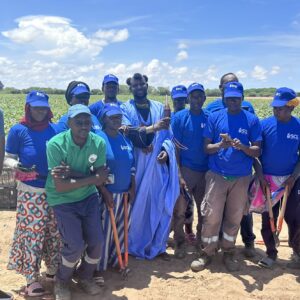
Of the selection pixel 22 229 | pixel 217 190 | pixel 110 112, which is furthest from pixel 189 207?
Answer: pixel 22 229

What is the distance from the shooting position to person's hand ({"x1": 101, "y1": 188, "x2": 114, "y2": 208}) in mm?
4520

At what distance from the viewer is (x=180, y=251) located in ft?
18.1

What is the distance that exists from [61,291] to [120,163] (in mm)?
1514

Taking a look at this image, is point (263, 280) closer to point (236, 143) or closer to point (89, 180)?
point (236, 143)

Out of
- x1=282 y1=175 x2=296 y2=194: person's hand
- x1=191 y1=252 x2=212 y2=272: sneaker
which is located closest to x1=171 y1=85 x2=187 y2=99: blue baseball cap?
x1=282 y1=175 x2=296 y2=194: person's hand

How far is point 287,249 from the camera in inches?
233

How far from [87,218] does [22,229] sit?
0.70 meters

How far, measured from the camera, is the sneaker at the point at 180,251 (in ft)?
18.0

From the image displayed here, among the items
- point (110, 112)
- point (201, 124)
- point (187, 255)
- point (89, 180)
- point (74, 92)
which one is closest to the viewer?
point (89, 180)

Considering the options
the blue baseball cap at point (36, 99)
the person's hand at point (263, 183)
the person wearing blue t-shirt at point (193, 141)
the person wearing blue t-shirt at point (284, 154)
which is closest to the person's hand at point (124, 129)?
the person wearing blue t-shirt at point (193, 141)

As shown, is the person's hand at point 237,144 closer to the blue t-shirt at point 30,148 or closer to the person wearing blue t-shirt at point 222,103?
the person wearing blue t-shirt at point 222,103

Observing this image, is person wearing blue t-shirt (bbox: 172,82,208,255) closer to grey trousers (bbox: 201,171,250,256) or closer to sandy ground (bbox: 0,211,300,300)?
grey trousers (bbox: 201,171,250,256)

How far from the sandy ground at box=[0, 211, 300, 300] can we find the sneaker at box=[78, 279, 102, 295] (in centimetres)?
6

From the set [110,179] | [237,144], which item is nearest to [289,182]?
[237,144]
